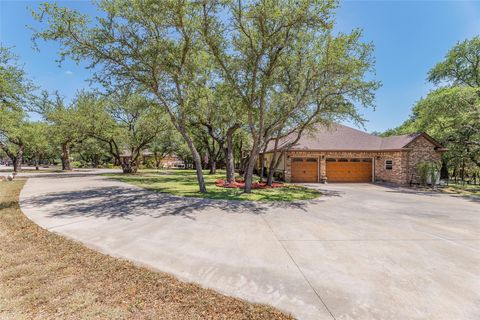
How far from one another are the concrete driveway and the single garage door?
37.6 ft

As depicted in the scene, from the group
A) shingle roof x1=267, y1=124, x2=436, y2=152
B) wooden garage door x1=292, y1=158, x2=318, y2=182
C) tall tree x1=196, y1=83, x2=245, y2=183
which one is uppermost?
tall tree x1=196, y1=83, x2=245, y2=183

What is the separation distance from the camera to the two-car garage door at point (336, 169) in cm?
2064

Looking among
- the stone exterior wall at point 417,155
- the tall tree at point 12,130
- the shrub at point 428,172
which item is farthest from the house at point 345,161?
the tall tree at point 12,130

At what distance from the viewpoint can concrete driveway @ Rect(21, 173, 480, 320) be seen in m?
3.25

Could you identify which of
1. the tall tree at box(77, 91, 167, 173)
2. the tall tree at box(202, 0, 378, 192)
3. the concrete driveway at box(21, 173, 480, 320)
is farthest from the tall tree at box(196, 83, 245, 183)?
the concrete driveway at box(21, 173, 480, 320)

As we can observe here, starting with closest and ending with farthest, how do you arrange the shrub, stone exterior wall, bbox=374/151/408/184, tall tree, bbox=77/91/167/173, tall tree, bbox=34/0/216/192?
tall tree, bbox=34/0/216/192 → the shrub → stone exterior wall, bbox=374/151/408/184 → tall tree, bbox=77/91/167/173

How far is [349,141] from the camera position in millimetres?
21859

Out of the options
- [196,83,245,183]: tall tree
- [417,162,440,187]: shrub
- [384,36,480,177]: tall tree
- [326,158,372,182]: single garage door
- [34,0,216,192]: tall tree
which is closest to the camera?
[34,0,216,192]: tall tree

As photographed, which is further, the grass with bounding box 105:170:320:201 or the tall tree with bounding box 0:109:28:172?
the tall tree with bounding box 0:109:28:172

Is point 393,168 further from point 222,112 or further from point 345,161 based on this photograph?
point 222,112

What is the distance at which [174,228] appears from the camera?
6.39 m

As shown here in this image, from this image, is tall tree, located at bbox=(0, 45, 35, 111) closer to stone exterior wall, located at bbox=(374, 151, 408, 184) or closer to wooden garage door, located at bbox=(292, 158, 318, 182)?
wooden garage door, located at bbox=(292, 158, 318, 182)

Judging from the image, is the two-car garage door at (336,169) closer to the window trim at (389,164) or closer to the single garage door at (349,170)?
the single garage door at (349,170)

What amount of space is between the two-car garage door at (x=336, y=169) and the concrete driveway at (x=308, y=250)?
1124cm
